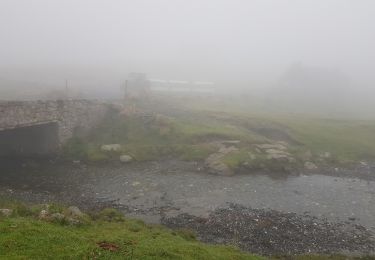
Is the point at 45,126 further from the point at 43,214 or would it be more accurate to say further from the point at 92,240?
the point at 92,240

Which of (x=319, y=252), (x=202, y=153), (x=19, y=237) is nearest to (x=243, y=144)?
(x=202, y=153)

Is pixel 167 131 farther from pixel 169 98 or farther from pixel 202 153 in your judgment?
pixel 169 98

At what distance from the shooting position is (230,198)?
44.5 metres

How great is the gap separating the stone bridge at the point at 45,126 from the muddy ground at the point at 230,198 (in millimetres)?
5485

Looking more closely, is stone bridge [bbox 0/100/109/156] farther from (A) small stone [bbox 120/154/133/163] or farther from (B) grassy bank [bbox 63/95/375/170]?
(A) small stone [bbox 120/154/133/163]

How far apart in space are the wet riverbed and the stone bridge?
6035 mm

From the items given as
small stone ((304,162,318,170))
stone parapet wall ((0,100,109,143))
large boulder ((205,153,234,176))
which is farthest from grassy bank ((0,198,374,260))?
small stone ((304,162,318,170))

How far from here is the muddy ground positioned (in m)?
35.4

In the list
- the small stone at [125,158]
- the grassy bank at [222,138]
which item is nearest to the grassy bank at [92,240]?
the small stone at [125,158]

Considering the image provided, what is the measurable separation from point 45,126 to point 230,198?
100ft

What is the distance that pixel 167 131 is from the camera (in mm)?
→ 64375

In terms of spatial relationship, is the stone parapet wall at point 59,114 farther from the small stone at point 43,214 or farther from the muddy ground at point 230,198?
the small stone at point 43,214

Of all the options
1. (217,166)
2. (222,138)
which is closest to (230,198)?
(217,166)

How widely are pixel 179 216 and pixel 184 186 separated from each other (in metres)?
9.42
